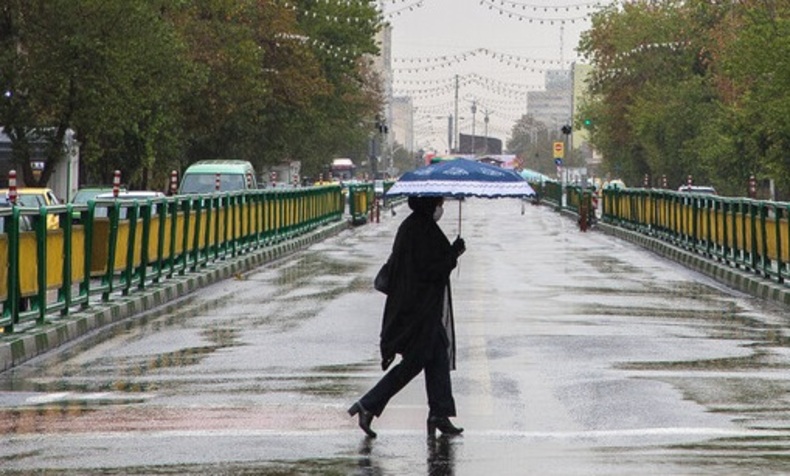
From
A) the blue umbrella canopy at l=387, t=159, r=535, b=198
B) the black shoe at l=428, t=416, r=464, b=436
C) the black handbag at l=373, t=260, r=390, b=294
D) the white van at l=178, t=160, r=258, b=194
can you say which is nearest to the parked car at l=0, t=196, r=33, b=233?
the blue umbrella canopy at l=387, t=159, r=535, b=198

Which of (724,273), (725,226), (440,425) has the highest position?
(725,226)

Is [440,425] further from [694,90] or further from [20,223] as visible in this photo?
[694,90]

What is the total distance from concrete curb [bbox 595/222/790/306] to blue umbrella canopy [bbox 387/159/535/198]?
14785 millimetres

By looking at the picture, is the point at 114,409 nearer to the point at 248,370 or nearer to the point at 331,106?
the point at 248,370

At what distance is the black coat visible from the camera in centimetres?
1303

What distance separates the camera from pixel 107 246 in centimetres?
2566

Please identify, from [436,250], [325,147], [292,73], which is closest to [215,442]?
[436,250]

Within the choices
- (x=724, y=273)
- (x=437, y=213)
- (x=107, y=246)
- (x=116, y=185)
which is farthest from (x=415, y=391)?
(x=116, y=185)

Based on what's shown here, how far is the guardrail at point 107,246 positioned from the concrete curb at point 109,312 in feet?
0.63

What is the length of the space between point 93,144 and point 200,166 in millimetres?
3361

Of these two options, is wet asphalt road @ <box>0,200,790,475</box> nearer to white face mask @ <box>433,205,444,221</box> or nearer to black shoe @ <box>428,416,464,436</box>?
black shoe @ <box>428,416,464,436</box>

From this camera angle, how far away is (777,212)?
30.3m

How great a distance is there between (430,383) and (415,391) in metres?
3.11

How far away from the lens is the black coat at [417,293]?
1303 cm
